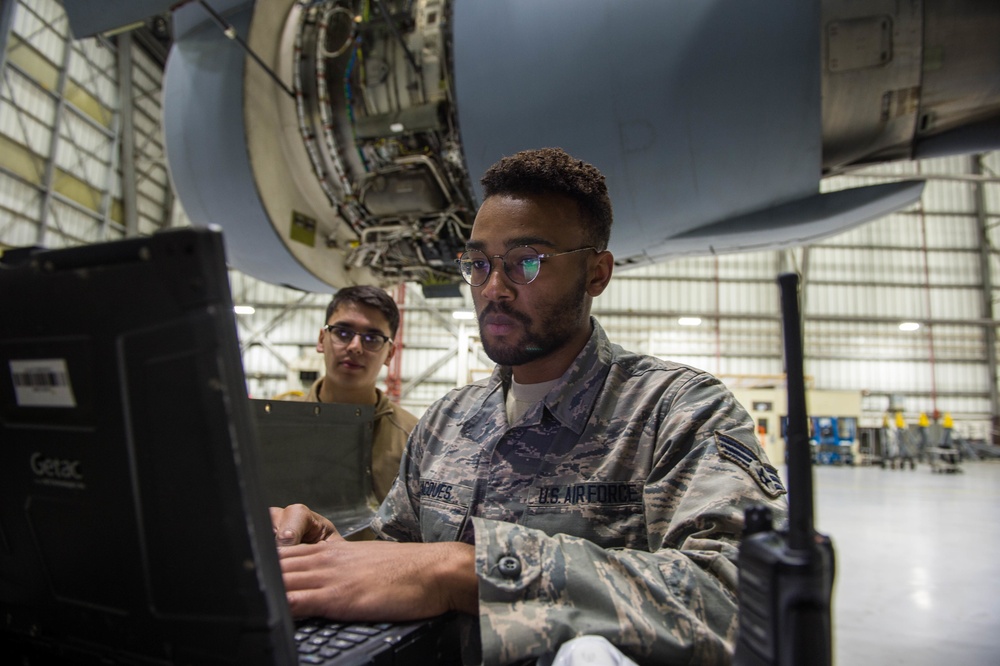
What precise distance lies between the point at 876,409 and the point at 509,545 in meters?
20.1

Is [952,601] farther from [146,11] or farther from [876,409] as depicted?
[876,409]

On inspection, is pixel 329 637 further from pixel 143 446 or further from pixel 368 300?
pixel 368 300

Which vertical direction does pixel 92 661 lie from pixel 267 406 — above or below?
below

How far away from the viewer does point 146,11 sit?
2.78m

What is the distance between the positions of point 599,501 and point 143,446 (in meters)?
0.90

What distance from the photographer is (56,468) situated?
0.68 meters

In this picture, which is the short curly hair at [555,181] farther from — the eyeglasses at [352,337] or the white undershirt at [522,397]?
the eyeglasses at [352,337]

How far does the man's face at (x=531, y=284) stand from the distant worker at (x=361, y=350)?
1.48 m

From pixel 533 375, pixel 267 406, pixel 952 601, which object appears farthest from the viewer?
pixel 952 601

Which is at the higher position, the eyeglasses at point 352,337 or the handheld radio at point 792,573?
the eyeglasses at point 352,337

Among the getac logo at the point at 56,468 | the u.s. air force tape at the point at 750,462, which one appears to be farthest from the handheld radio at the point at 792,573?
the getac logo at the point at 56,468

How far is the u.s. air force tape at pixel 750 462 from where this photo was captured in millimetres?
1115

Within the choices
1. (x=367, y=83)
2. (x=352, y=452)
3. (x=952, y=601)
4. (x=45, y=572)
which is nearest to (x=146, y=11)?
(x=367, y=83)

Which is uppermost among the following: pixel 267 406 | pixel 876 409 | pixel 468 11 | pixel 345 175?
pixel 468 11
